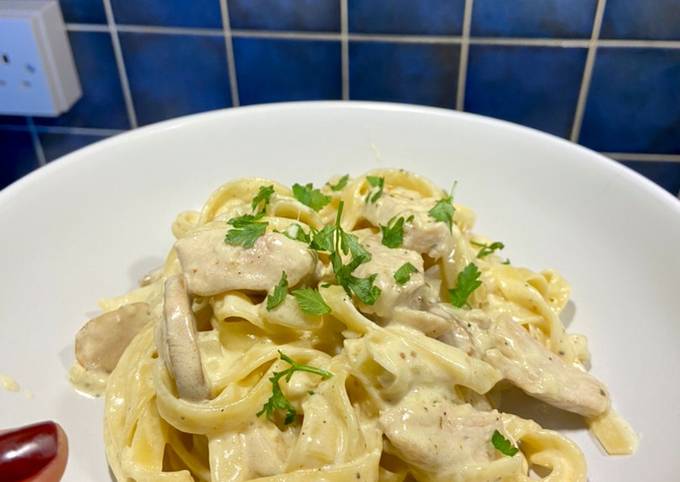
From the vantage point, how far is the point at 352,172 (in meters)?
1.60

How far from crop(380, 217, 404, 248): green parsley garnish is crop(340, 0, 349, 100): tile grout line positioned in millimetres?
774

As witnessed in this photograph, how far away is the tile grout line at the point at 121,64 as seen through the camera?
73.4 inches

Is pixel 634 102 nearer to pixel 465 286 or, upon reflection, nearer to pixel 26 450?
pixel 465 286

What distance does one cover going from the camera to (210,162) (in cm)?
157

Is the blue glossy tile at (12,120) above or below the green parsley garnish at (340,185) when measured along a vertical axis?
below

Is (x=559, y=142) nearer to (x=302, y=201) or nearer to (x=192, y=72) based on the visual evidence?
(x=302, y=201)

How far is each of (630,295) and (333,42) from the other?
0.98 meters

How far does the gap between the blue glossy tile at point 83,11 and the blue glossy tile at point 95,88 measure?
0.04 meters

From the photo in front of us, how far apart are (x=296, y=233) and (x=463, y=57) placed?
0.87 m

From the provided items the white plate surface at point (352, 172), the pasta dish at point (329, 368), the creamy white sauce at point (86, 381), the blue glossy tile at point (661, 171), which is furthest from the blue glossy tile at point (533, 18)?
the creamy white sauce at point (86, 381)

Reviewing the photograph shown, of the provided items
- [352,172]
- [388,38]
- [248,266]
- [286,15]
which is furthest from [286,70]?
[248,266]

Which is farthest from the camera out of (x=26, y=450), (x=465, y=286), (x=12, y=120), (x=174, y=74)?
(x=12, y=120)

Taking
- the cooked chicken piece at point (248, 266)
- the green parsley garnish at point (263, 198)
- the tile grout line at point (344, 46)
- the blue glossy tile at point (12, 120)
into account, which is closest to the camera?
the cooked chicken piece at point (248, 266)

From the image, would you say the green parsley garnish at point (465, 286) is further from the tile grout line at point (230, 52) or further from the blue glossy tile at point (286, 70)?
the tile grout line at point (230, 52)
